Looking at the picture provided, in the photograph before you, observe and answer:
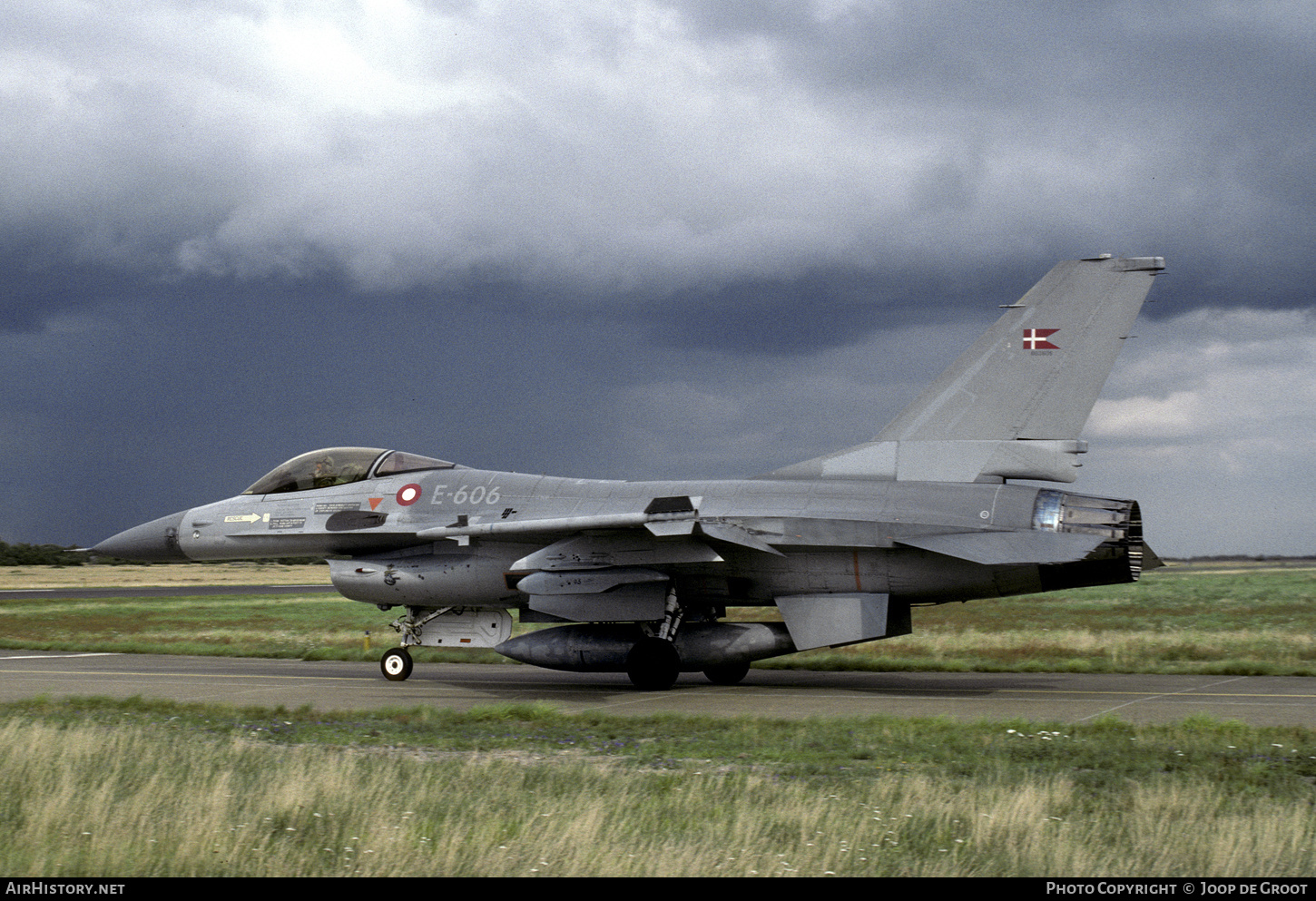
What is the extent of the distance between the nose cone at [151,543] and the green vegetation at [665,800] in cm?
839

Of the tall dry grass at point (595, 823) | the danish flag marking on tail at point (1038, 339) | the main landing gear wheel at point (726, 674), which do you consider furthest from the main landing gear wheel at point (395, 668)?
the danish flag marking on tail at point (1038, 339)

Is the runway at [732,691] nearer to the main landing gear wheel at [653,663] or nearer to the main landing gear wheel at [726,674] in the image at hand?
the main landing gear wheel at [726,674]

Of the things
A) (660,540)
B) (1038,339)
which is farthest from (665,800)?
(1038,339)

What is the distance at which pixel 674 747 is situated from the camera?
10703mm

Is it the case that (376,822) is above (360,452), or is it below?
below

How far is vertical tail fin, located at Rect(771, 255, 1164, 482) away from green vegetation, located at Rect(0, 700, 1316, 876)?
5.03 metres

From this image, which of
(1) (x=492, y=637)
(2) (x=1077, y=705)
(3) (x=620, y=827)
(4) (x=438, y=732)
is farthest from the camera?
(1) (x=492, y=637)

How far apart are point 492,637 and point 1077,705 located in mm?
9187

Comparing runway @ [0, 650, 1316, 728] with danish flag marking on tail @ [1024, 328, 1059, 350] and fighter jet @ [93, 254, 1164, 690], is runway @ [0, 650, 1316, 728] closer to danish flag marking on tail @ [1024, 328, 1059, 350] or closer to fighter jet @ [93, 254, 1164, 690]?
fighter jet @ [93, 254, 1164, 690]

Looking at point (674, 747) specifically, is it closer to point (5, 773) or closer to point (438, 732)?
point (438, 732)

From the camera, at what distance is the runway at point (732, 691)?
1338 centimetres

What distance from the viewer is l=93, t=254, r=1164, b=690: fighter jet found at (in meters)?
15.1

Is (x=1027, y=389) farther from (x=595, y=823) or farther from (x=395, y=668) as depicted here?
(x=595, y=823)

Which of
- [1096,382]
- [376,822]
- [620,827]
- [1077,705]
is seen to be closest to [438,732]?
[376,822]
